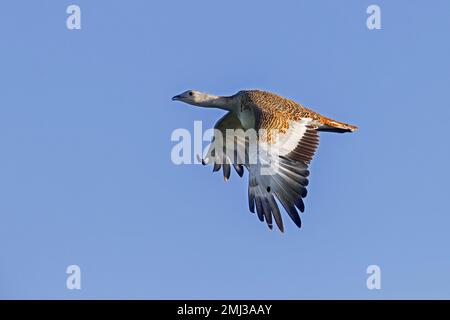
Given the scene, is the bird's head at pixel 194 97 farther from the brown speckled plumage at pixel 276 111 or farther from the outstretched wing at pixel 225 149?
the brown speckled plumage at pixel 276 111

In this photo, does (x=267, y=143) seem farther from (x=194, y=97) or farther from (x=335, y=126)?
(x=194, y=97)

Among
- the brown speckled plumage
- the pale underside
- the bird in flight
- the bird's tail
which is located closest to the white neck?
the bird in flight

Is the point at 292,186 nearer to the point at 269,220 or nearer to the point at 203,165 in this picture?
the point at 269,220

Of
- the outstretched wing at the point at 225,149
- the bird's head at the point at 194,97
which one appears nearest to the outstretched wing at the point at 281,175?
the outstretched wing at the point at 225,149

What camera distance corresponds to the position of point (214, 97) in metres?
32.4

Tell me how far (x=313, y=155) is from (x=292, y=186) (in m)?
1.14

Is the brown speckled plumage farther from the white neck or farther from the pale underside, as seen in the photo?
the white neck

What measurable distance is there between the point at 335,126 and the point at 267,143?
249 centimetres

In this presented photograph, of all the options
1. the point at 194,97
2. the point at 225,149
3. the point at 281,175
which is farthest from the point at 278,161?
the point at 194,97

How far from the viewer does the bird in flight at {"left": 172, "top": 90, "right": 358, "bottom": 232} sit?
2794cm

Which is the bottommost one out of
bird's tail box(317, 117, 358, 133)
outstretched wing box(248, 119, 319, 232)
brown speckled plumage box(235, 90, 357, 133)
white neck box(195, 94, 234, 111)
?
outstretched wing box(248, 119, 319, 232)

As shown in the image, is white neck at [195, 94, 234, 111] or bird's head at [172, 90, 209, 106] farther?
bird's head at [172, 90, 209, 106]

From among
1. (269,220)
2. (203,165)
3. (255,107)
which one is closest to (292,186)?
(269,220)
